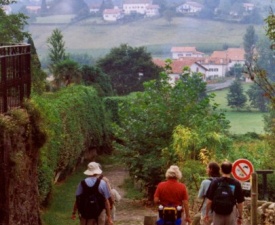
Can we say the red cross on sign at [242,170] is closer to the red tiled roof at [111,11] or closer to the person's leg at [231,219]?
the person's leg at [231,219]

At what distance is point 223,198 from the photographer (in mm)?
9492

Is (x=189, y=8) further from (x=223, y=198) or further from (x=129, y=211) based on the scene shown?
(x=223, y=198)

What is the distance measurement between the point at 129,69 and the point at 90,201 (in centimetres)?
6258

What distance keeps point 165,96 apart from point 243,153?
16.1 ft

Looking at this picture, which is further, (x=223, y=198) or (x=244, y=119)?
(x=244, y=119)

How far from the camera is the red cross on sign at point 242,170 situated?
491 inches

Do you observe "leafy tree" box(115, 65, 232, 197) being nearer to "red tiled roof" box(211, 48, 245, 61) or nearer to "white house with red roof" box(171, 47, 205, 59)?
"red tiled roof" box(211, 48, 245, 61)

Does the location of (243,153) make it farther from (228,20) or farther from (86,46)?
(228,20)

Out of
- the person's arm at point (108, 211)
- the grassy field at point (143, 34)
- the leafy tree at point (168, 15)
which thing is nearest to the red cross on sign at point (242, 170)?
the person's arm at point (108, 211)

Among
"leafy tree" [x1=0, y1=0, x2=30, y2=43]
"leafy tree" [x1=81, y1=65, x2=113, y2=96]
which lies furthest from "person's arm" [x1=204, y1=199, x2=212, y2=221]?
"leafy tree" [x1=81, y1=65, x2=113, y2=96]

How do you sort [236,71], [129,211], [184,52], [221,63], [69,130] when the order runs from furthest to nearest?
[184,52] → [221,63] → [236,71] → [69,130] → [129,211]

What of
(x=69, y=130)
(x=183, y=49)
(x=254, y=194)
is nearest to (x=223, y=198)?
(x=254, y=194)

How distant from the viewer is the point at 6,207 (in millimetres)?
12320

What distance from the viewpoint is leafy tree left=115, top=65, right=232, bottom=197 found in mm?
26297
